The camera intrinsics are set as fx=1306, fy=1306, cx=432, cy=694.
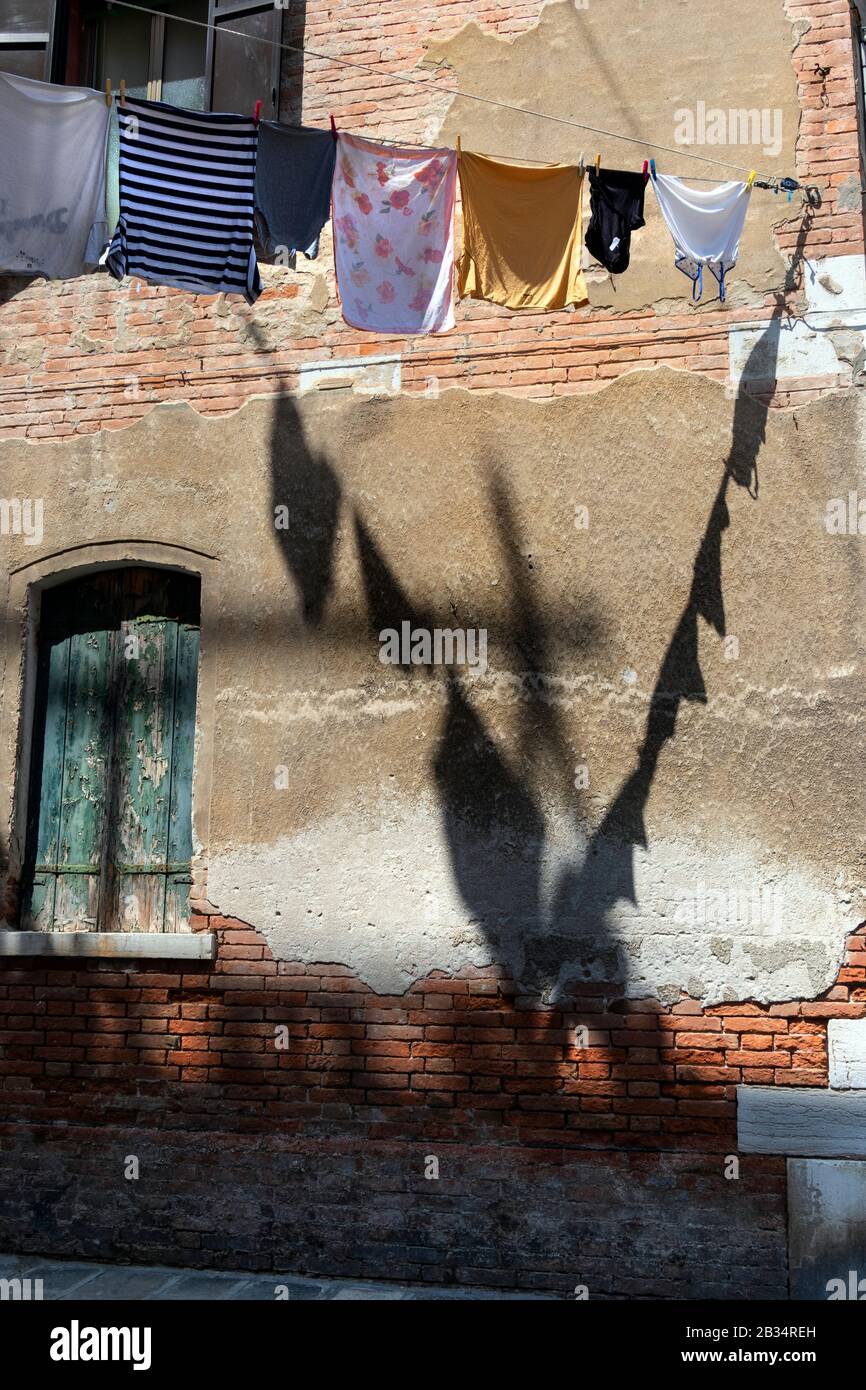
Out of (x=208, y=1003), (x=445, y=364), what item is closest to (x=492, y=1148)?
(x=208, y=1003)

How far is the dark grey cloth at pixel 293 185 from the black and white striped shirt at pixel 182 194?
0.19 ft

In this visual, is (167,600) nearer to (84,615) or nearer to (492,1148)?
(84,615)

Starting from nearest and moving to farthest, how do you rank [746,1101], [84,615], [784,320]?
[746,1101], [784,320], [84,615]

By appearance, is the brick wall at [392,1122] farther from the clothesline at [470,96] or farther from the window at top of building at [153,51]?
the window at top of building at [153,51]

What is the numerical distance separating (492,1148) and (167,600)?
319cm

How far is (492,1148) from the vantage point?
5.82 m

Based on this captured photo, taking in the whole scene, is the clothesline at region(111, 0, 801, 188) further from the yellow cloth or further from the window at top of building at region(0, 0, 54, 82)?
the yellow cloth

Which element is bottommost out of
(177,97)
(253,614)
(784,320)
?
(253,614)

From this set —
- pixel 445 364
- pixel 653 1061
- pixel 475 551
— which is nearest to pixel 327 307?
pixel 445 364

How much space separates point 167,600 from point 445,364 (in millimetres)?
1889

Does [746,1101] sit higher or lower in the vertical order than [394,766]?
lower

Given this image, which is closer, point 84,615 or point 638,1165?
point 638,1165

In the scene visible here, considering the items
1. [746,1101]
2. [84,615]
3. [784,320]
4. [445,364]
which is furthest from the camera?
[84,615]

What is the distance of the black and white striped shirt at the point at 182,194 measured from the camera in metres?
5.64
